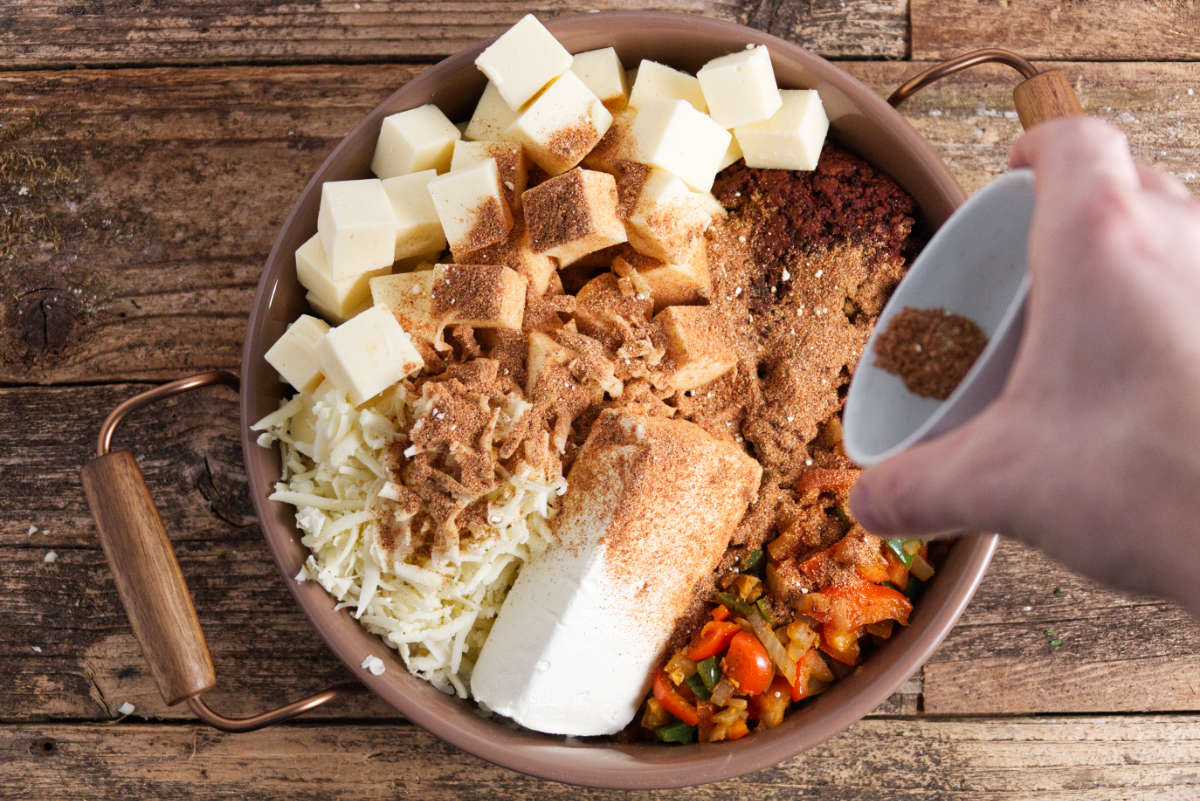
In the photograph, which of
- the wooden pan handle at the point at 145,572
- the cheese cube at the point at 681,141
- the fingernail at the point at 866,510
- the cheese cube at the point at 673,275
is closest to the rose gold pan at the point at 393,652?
the wooden pan handle at the point at 145,572

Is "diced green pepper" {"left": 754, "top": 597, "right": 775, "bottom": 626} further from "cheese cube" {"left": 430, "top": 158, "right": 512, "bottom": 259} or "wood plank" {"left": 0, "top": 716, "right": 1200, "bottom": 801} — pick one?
"cheese cube" {"left": 430, "top": 158, "right": 512, "bottom": 259}

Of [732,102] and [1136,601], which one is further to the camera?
[1136,601]

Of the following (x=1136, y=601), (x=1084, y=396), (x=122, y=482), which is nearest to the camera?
(x=1084, y=396)

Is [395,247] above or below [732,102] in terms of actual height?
below

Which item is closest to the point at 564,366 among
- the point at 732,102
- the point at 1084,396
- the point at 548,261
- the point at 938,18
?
the point at 548,261

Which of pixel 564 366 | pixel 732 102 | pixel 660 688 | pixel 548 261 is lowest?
pixel 660 688

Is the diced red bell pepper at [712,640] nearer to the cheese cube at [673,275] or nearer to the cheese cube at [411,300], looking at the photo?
the cheese cube at [673,275]

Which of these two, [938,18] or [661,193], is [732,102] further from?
[938,18]
